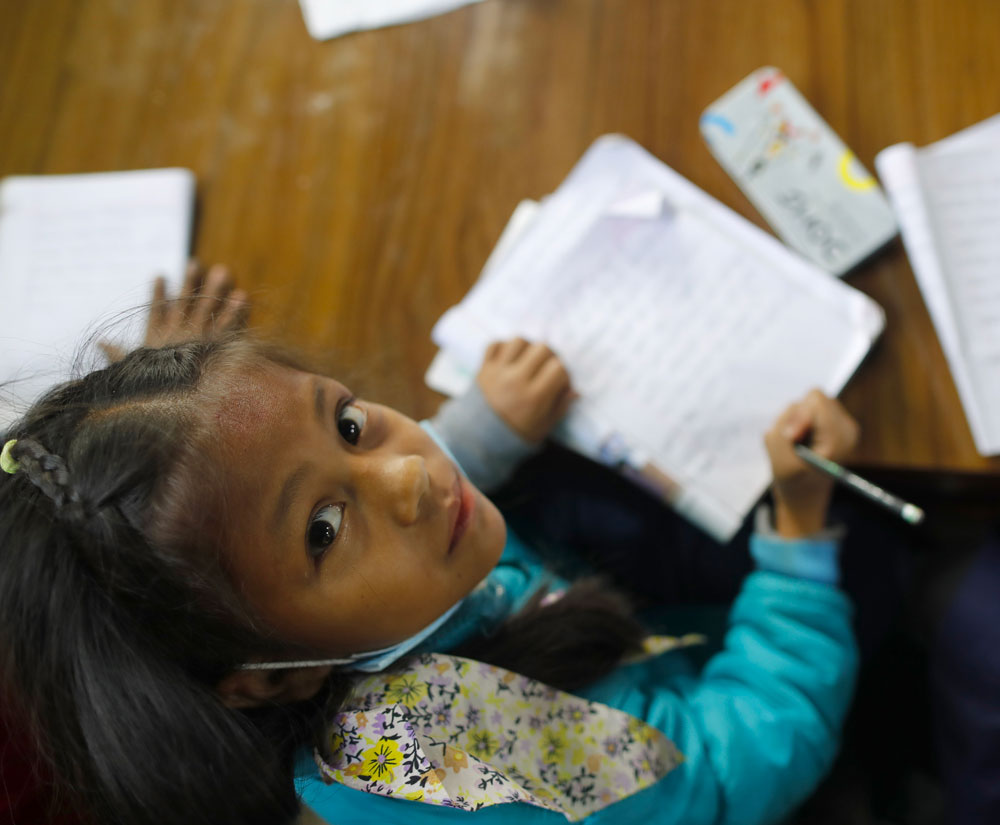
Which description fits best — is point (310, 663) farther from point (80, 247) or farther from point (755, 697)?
point (80, 247)

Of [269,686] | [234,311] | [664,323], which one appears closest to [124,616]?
[269,686]

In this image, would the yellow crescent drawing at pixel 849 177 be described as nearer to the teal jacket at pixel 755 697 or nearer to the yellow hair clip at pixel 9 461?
the teal jacket at pixel 755 697

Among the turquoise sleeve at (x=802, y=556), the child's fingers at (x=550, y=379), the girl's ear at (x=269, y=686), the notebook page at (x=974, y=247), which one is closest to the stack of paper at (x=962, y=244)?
the notebook page at (x=974, y=247)

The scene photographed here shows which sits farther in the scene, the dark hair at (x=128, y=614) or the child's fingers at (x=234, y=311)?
the child's fingers at (x=234, y=311)

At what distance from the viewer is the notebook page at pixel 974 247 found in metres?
0.61

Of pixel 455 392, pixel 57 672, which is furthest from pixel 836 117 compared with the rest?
pixel 57 672

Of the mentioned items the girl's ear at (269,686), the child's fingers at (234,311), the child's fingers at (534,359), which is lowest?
the girl's ear at (269,686)

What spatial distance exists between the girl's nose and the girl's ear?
0.44 ft

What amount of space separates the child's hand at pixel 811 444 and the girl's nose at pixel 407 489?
0.98 feet

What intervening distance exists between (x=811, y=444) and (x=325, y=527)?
392 millimetres

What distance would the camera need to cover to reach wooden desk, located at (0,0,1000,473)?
2.23 feet

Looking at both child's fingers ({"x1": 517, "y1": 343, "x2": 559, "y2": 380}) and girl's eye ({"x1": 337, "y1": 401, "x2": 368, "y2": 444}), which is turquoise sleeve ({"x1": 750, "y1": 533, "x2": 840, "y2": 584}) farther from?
girl's eye ({"x1": 337, "y1": 401, "x2": 368, "y2": 444})

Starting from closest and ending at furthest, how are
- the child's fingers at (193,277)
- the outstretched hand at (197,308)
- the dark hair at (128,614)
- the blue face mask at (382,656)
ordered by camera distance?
1. the dark hair at (128,614)
2. the blue face mask at (382,656)
3. the outstretched hand at (197,308)
4. the child's fingers at (193,277)

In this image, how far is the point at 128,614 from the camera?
0.48 meters
